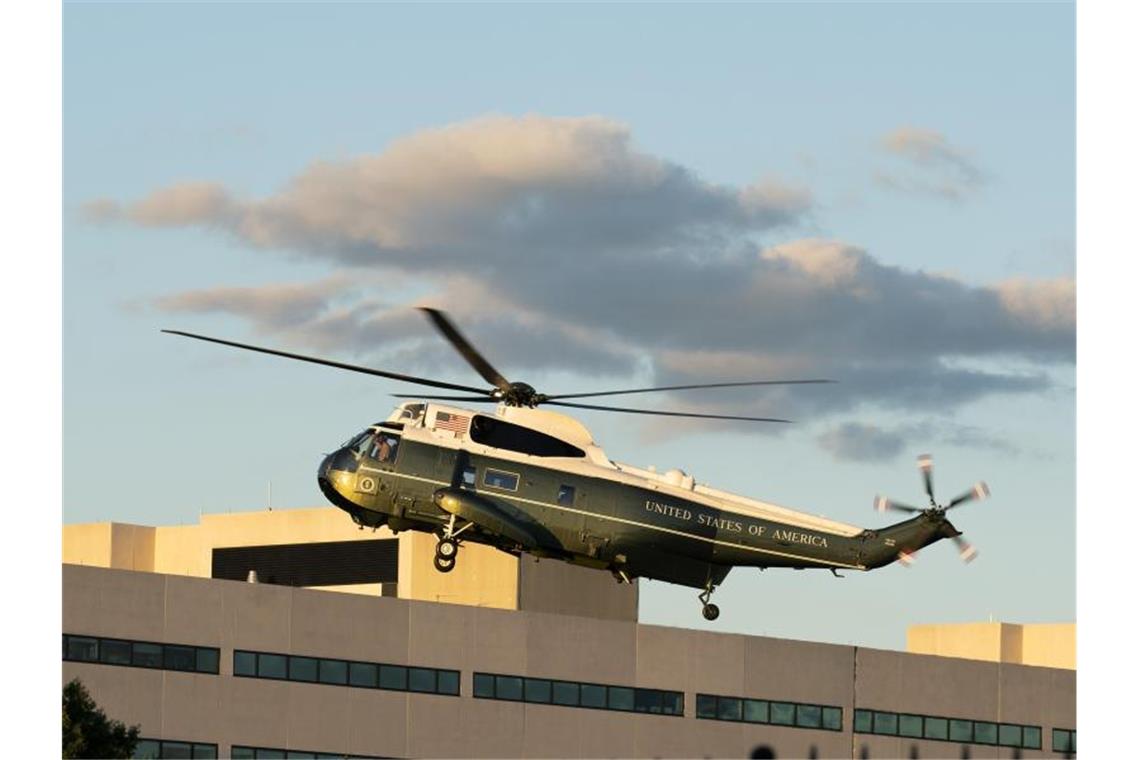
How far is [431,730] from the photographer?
84.4m

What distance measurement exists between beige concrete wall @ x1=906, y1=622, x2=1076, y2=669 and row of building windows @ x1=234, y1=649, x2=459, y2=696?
52.5 m

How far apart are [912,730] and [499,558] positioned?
1811cm

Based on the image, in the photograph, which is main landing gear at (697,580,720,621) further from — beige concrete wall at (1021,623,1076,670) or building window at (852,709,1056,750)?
beige concrete wall at (1021,623,1076,670)

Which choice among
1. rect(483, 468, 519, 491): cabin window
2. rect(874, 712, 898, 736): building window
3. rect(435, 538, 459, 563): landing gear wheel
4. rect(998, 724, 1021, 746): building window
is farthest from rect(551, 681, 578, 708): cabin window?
rect(483, 468, 519, 491): cabin window

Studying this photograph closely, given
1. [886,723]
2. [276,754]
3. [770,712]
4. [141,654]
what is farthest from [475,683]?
[886,723]

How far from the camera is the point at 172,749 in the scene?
78562 mm

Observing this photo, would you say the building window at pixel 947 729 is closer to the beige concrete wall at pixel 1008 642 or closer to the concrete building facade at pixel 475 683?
the concrete building facade at pixel 475 683

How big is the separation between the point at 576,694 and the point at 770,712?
8.81 meters

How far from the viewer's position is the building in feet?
261

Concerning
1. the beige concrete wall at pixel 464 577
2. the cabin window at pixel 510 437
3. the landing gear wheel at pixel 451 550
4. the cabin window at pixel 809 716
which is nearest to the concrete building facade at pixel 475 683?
the cabin window at pixel 809 716

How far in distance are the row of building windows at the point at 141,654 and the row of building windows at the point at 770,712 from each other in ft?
66.3
